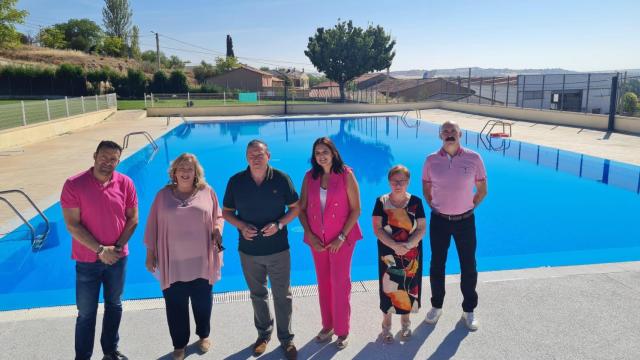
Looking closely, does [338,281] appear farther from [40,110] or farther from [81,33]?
[81,33]

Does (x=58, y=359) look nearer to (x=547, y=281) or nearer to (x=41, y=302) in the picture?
(x=41, y=302)

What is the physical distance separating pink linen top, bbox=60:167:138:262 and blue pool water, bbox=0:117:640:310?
2.26 m

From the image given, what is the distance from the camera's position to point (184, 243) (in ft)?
9.93

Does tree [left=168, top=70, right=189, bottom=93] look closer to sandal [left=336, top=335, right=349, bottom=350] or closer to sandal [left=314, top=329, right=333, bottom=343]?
sandal [left=314, top=329, right=333, bottom=343]

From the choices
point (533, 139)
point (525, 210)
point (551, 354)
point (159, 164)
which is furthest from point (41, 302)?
point (533, 139)

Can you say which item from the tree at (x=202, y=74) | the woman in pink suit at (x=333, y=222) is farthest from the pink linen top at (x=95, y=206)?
the tree at (x=202, y=74)

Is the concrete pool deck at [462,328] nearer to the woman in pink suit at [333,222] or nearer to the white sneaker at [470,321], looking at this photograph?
the white sneaker at [470,321]

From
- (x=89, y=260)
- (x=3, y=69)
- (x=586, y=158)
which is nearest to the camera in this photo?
(x=89, y=260)

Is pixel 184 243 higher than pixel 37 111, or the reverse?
pixel 37 111

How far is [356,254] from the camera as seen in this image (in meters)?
6.71

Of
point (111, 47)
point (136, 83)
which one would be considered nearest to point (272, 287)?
point (136, 83)

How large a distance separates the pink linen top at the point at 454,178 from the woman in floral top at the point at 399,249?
0.93 feet

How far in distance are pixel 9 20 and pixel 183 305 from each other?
50.9 m

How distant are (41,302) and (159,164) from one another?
28.7ft
